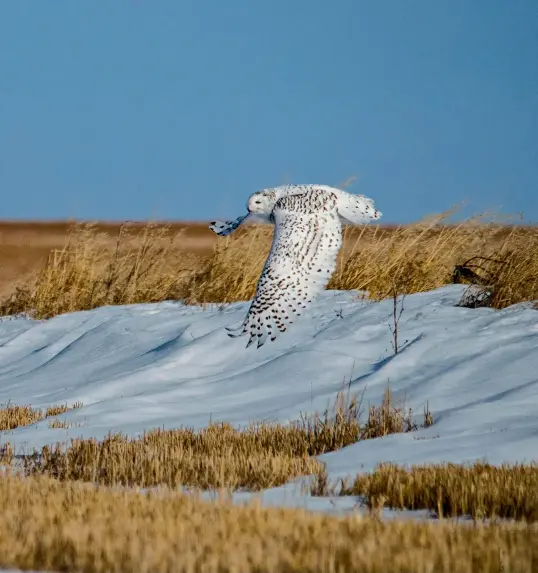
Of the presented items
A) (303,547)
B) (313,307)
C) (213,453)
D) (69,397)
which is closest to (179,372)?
(69,397)

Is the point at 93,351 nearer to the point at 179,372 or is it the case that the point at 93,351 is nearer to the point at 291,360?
the point at 179,372

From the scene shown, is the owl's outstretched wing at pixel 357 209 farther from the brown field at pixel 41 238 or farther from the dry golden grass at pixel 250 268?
the brown field at pixel 41 238

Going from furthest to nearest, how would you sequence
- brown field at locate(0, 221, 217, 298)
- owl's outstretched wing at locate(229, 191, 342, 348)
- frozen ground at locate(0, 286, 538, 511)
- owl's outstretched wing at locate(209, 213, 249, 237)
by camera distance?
brown field at locate(0, 221, 217, 298)
owl's outstretched wing at locate(209, 213, 249, 237)
owl's outstretched wing at locate(229, 191, 342, 348)
frozen ground at locate(0, 286, 538, 511)

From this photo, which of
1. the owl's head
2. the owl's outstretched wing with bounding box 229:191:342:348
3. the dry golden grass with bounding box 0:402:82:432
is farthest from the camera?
the owl's head

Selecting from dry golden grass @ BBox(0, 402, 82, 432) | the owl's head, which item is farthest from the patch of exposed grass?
the owl's head

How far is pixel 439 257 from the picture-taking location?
1168 cm

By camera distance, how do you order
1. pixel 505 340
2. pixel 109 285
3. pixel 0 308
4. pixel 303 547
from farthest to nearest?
pixel 0 308 < pixel 109 285 < pixel 505 340 < pixel 303 547

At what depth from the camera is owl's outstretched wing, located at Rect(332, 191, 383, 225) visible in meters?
7.40

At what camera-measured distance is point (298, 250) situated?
6945mm

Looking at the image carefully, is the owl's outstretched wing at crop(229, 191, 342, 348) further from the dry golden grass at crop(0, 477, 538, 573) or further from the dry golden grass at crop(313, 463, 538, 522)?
the dry golden grass at crop(0, 477, 538, 573)

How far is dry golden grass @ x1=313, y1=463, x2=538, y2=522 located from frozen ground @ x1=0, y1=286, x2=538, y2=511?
21 cm

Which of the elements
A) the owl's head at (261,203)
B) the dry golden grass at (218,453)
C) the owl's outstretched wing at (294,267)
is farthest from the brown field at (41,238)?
the dry golden grass at (218,453)

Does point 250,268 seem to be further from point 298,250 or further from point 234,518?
point 234,518

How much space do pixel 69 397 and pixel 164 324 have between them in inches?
106
